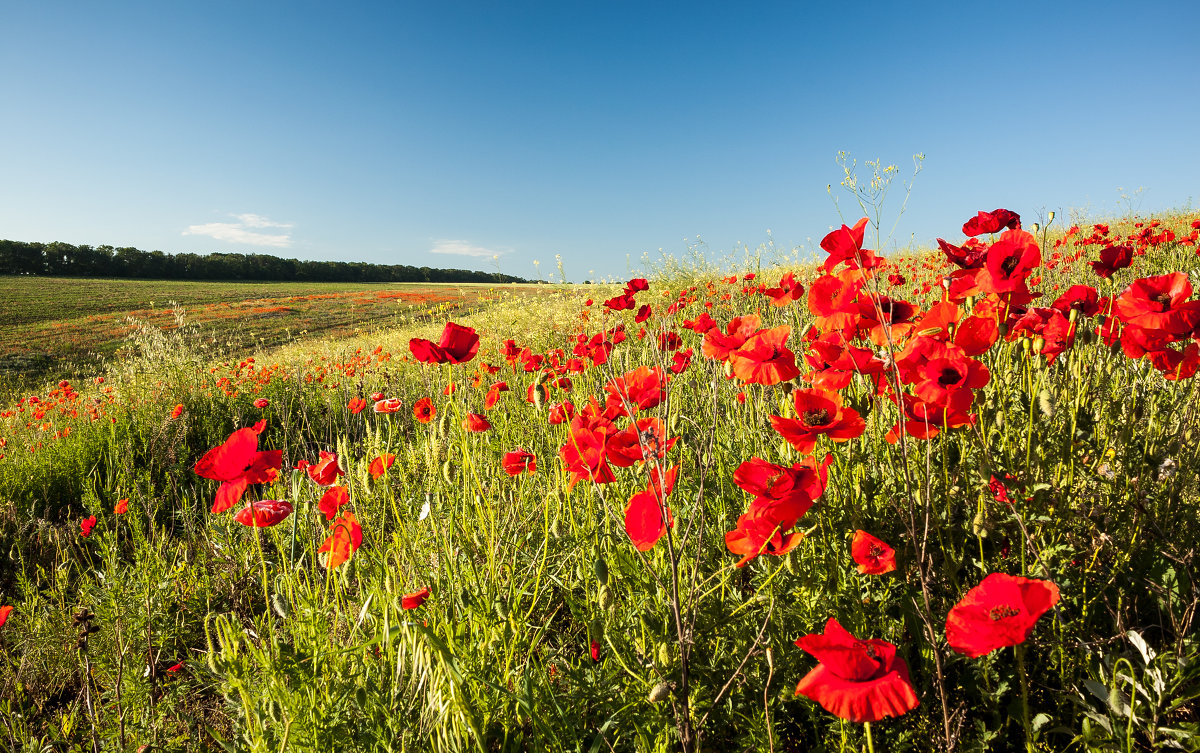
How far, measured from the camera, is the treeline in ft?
159

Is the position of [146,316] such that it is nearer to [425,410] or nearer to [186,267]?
[425,410]

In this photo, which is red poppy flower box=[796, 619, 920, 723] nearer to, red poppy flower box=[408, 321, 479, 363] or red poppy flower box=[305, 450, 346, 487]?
red poppy flower box=[408, 321, 479, 363]

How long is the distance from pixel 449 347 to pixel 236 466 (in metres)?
0.56

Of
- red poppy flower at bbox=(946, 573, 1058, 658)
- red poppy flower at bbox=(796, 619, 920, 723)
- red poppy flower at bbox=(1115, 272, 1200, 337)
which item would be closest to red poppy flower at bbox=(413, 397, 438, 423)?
red poppy flower at bbox=(796, 619, 920, 723)

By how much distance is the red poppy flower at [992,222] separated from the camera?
129 centimetres

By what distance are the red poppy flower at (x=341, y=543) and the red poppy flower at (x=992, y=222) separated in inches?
65.9

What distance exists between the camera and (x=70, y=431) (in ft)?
14.9

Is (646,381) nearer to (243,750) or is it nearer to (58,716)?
(243,750)

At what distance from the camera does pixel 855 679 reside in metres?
0.79

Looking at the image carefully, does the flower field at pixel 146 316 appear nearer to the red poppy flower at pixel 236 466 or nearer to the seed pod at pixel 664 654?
the red poppy flower at pixel 236 466

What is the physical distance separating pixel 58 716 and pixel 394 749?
146cm

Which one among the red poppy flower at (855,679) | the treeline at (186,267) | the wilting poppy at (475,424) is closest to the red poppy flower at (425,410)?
the wilting poppy at (475,424)

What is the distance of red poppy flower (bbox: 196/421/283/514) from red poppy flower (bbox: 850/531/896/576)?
1236 millimetres

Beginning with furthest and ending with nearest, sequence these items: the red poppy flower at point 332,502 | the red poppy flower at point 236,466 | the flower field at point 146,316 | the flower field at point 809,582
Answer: the flower field at point 146,316 < the red poppy flower at point 332,502 < the red poppy flower at point 236,466 < the flower field at point 809,582
